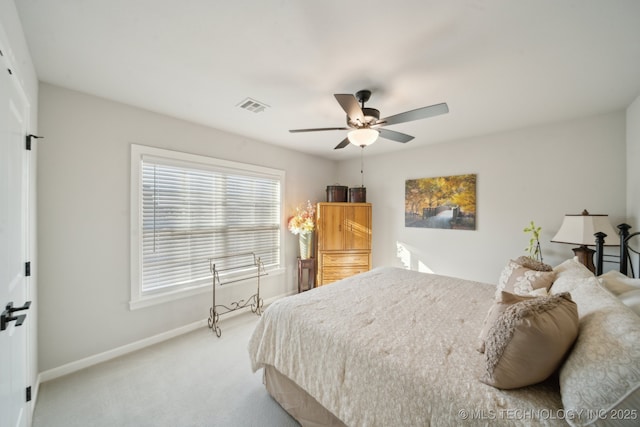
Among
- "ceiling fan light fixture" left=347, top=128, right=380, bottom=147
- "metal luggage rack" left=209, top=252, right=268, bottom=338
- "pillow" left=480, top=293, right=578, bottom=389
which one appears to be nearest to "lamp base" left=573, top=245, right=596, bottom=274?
"pillow" left=480, top=293, right=578, bottom=389

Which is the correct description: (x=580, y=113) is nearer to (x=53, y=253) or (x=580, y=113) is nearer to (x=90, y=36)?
(x=90, y=36)

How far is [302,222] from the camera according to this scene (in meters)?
4.10

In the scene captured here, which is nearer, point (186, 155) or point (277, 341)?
point (277, 341)

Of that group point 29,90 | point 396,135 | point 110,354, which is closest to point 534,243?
point 396,135

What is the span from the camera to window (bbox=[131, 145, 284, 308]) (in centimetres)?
267

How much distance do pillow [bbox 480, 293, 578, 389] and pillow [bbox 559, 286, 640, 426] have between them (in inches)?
2.1

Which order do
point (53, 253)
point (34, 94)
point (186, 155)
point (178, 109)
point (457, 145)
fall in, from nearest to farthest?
point (34, 94)
point (53, 253)
point (178, 109)
point (186, 155)
point (457, 145)

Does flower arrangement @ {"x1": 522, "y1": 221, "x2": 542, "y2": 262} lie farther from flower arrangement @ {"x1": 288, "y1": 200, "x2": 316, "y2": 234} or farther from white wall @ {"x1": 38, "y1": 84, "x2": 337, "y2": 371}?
white wall @ {"x1": 38, "y1": 84, "x2": 337, "y2": 371}

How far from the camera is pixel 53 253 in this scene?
2.16 metres

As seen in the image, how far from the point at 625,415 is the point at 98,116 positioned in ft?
12.8

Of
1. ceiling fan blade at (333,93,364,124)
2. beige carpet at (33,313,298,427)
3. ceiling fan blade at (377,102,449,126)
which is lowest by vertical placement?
beige carpet at (33,313,298,427)

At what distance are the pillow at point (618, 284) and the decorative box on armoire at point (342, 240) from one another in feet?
9.41

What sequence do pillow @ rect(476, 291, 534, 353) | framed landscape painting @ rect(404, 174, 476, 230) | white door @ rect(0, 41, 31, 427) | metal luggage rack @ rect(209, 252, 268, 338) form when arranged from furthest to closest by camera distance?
framed landscape painting @ rect(404, 174, 476, 230), metal luggage rack @ rect(209, 252, 268, 338), pillow @ rect(476, 291, 534, 353), white door @ rect(0, 41, 31, 427)

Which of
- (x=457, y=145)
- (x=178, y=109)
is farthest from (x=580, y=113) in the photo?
(x=178, y=109)
